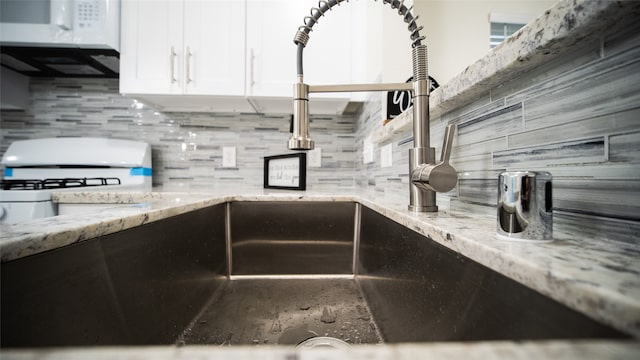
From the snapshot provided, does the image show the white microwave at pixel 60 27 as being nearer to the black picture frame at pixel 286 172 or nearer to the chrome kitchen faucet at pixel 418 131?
the black picture frame at pixel 286 172

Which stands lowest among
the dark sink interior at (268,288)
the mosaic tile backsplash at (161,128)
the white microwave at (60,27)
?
the dark sink interior at (268,288)

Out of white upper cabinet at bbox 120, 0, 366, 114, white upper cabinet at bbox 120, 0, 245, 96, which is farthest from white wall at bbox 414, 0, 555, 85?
white upper cabinet at bbox 120, 0, 245, 96

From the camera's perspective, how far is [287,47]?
1506 millimetres

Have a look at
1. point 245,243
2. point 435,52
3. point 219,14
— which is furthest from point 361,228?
point 219,14

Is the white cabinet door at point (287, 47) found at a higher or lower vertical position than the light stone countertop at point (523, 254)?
higher

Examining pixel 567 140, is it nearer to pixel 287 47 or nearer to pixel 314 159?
pixel 287 47

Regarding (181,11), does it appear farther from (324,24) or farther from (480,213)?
(480,213)

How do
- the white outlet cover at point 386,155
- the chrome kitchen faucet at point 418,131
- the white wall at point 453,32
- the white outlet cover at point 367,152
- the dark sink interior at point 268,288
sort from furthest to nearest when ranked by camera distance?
the white outlet cover at point 367,152, the white wall at point 453,32, the white outlet cover at point 386,155, the chrome kitchen faucet at point 418,131, the dark sink interior at point 268,288

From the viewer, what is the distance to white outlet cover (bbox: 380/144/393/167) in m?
1.09

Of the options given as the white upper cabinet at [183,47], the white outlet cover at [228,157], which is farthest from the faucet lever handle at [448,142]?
the white outlet cover at [228,157]

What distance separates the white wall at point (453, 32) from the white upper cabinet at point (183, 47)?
0.97 meters

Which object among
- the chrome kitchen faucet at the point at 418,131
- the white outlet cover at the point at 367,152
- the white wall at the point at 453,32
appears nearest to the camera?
the chrome kitchen faucet at the point at 418,131

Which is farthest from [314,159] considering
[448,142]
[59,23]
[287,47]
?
[59,23]

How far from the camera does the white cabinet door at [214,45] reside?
147cm
